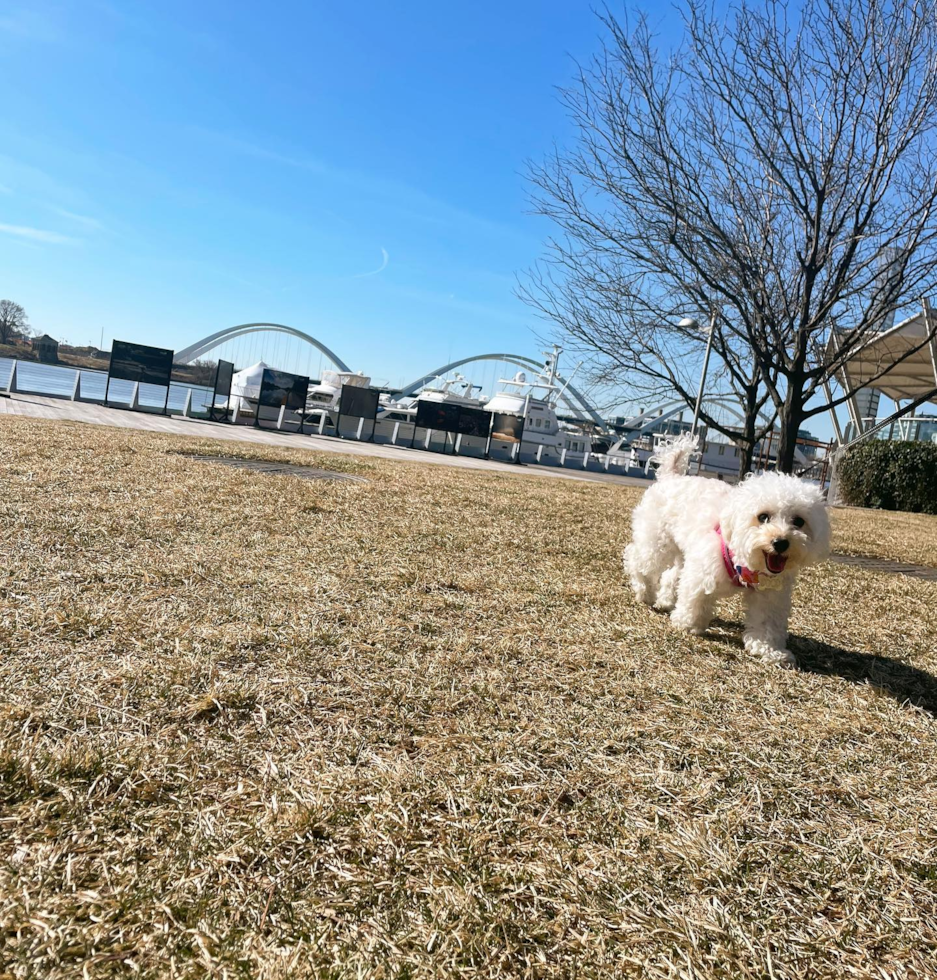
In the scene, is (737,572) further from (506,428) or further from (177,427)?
(506,428)

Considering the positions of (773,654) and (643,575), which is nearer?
(773,654)

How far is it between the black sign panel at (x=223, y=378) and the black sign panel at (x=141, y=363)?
1.93 meters

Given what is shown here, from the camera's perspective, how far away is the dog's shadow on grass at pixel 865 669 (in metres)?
2.95

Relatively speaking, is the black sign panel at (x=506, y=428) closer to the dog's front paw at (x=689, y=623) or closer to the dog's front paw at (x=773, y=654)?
the dog's front paw at (x=689, y=623)

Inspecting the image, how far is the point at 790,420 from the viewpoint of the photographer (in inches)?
411

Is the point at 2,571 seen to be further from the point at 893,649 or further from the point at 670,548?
the point at 893,649

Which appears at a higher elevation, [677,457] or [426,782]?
[677,457]

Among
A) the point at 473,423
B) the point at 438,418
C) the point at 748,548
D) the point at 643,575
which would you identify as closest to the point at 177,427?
the point at 438,418

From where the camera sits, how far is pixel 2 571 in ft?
9.71

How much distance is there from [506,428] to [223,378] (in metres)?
10.4

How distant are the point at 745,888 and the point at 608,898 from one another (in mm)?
325

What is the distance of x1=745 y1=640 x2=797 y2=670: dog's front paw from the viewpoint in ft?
10.3

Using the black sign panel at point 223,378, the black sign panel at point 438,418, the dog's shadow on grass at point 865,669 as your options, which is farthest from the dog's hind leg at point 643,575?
the black sign panel at point 223,378

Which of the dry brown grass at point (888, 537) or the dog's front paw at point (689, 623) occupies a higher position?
the dry brown grass at point (888, 537)
